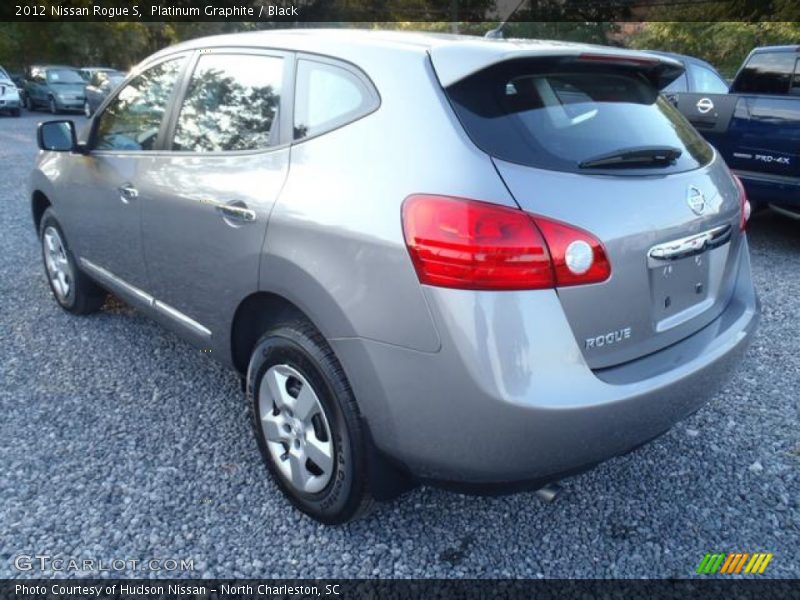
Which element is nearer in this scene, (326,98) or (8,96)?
(326,98)

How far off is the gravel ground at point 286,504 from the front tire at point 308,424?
16 centimetres

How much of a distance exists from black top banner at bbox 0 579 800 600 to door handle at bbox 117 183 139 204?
1745 millimetres

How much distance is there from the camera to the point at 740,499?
263 cm

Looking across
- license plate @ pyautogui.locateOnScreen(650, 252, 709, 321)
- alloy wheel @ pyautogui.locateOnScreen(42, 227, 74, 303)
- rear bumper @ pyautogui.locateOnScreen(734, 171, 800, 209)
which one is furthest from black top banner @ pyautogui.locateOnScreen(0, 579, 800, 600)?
rear bumper @ pyautogui.locateOnScreen(734, 171, 800, 209)

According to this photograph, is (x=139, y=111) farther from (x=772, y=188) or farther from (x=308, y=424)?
(x=772, y=188)

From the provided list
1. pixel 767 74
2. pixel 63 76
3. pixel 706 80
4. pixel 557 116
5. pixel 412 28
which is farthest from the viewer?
pixel 412 28

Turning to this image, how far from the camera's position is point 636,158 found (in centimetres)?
212

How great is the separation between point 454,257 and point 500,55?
654 millimetres

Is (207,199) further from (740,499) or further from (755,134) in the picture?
(755,134)

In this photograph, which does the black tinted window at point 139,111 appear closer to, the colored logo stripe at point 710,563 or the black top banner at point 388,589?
the black top banner at point 388,589

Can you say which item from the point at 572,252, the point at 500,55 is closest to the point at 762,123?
the point at 500,55

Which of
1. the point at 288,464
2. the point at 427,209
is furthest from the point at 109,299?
the point at 427,209
